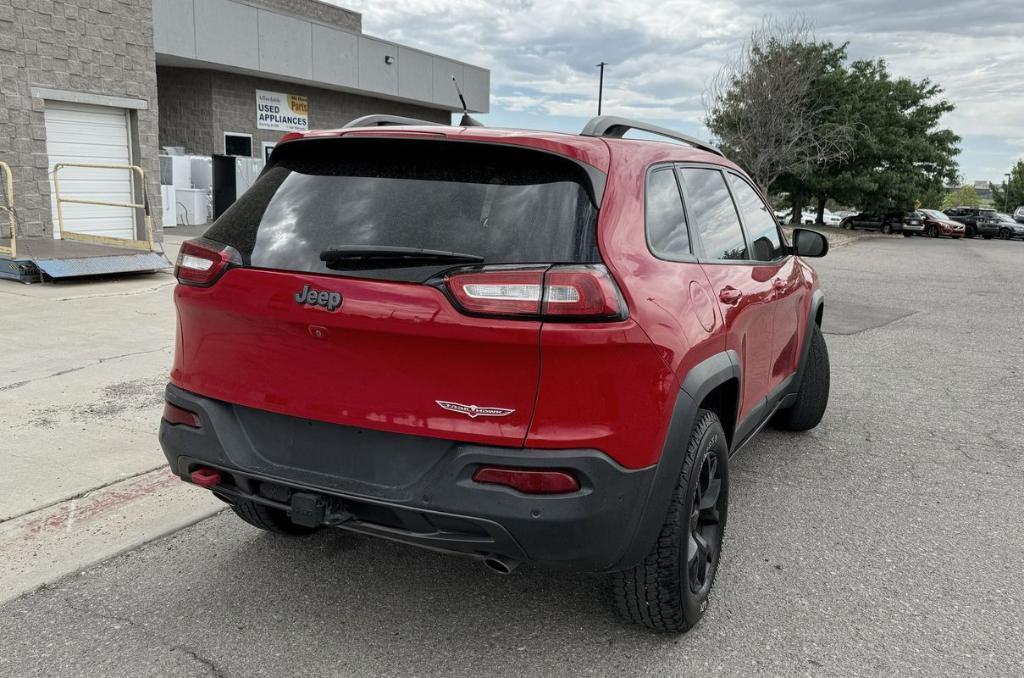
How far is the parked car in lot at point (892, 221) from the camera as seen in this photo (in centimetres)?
3978

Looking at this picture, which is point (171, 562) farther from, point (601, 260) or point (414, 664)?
point (601, 260)

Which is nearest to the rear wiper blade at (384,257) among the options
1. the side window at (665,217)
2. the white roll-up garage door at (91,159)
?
the side window at (665,217)

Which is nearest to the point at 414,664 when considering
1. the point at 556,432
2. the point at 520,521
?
the point at 520,521

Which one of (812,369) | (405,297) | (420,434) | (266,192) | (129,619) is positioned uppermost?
(266,192)

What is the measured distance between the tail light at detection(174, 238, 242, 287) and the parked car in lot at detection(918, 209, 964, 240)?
141 ft

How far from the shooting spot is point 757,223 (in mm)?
4152

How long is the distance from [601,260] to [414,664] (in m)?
1.45

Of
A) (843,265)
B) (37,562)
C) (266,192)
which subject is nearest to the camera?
(266,192)

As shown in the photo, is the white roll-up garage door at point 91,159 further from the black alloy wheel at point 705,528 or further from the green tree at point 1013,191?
the green tree at point 1013,191

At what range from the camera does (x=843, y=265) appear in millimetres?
20562

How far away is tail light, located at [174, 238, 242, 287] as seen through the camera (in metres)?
2.69

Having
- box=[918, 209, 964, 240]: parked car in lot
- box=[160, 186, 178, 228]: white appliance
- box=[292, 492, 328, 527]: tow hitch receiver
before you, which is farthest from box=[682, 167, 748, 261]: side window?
box=[918, 209, 964, 240]: parked car in lot

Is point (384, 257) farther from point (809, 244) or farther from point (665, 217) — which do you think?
point (809, 244)

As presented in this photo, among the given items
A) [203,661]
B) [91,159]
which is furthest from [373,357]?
[91,159]
